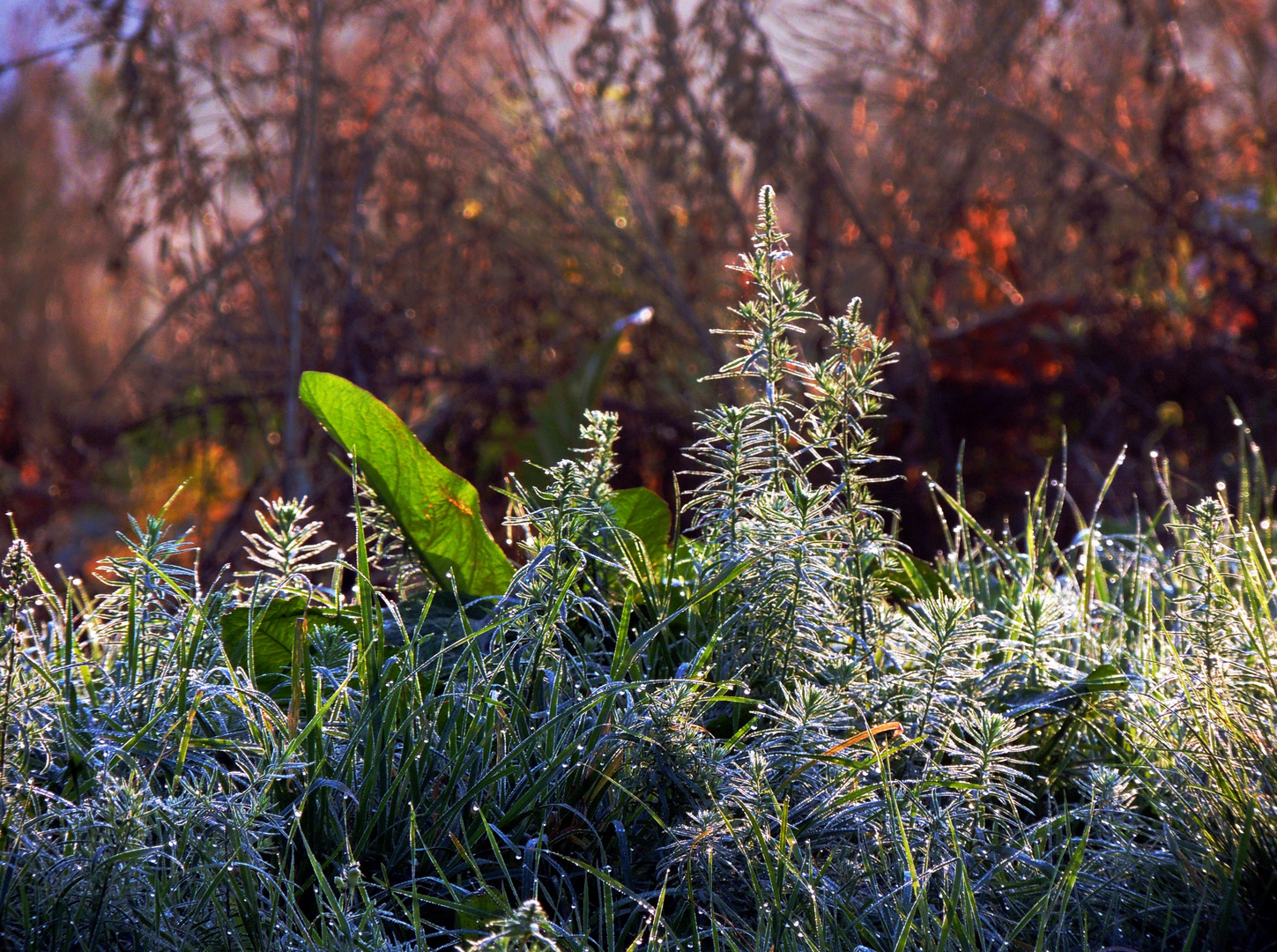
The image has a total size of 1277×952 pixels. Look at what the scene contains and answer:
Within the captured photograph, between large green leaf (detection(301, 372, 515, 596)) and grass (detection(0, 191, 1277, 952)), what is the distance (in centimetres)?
14

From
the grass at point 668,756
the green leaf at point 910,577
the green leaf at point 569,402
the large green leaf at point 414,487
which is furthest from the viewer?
the green leaf at point 569,402

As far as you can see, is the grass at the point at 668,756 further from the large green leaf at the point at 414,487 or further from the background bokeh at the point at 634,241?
the background bokeh at the point at 634,241

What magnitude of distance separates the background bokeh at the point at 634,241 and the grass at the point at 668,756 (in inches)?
60.5

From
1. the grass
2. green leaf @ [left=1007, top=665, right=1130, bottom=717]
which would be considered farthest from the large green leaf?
green leaf @ [left=1007, top=665, right=1130, bottom=717]

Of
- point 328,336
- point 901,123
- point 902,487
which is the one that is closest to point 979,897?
point 902,487

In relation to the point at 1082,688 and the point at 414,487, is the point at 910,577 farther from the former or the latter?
the point at 414,487

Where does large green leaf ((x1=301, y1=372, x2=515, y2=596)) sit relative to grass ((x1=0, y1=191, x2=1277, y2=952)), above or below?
above

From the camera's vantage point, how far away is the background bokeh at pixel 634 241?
3.70 metres

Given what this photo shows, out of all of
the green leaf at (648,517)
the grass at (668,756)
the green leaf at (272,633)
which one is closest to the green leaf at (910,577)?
the grass at (668,756)

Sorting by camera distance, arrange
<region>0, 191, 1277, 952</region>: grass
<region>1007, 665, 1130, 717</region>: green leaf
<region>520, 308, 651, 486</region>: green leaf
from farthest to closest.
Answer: <region>520, 308, 651, 486</region>: green leaf < <region>1007, 665, 1130, 717</region>: green leaf < <region>0, 191, 1277, 952</region>: grass

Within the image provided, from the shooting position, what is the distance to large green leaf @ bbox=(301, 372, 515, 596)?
5.03ft

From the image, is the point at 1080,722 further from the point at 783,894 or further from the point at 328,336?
the point at 328,336

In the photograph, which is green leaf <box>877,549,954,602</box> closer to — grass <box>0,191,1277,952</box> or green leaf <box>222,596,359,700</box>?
grass <box>0,191,1277,952</box>

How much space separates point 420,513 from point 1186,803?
1068mm
